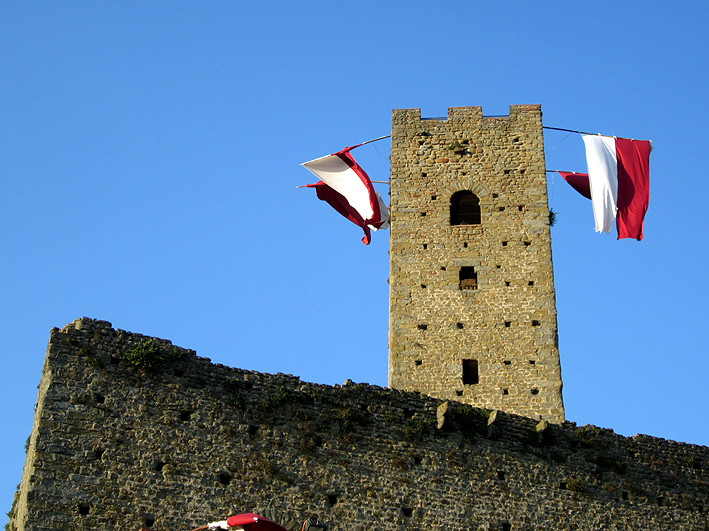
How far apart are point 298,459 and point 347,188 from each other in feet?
35.0

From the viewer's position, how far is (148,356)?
18438 millimetres

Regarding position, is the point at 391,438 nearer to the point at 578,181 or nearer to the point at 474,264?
the point at 474,264

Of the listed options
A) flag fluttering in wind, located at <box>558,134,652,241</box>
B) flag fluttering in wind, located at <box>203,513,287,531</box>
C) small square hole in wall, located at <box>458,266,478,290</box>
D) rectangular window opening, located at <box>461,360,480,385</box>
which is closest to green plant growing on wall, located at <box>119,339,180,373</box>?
flag fluttering in wind, located at <box>203,513,287,531</box>

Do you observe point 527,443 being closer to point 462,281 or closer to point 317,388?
point 317,388

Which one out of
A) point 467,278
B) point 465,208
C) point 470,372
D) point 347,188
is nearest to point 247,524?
point 470,372

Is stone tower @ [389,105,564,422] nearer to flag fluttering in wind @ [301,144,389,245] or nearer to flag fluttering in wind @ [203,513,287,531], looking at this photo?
flag fluttering in wind @ [301,144,389,245]

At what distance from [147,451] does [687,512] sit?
9979 millimetres

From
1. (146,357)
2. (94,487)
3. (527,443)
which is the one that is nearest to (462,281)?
(527,443)

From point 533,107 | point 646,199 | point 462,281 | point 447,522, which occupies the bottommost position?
point 447,522

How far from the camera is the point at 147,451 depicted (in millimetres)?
17766

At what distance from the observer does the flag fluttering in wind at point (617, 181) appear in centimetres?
2698

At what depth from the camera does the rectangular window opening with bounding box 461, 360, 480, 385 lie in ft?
80.9

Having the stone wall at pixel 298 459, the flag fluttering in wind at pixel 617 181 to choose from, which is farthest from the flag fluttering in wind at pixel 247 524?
the flag fluttering in wind at pixel 617 181

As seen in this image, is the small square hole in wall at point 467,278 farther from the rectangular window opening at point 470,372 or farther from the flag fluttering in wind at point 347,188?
the flag fluttering in wind at point 347,188
